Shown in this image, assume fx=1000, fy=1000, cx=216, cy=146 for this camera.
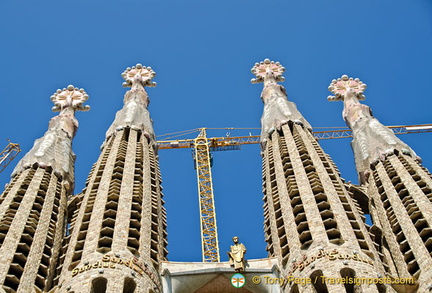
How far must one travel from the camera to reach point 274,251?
39.2 meters

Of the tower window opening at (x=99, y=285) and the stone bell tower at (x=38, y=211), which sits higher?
the stone bell tower at (x=38, y=211)

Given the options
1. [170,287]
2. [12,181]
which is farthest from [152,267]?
[12,181]

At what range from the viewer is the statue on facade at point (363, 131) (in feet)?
152

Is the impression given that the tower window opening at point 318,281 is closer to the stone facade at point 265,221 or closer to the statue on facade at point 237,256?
the stone facade at point 265,221

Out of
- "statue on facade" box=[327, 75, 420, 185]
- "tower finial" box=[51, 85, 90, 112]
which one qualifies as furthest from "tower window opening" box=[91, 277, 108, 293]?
"tower finial" box=[51, 85, 90, 112]

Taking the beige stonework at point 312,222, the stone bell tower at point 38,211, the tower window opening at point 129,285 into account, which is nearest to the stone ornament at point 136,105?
the stone bell tower at point 38,211

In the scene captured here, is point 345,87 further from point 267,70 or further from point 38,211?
point 38,211

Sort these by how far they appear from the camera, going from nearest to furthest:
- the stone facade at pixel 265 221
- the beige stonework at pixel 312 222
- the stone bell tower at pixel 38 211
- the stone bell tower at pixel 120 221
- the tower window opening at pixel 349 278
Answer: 1. the tower window opening at pixel 349 278
2. the stone bell tower at pixel 120 221
3. the beige stonework at pixel 312 222
4. the stone facade at pixel 265 221
5. the stone bell tower at pixel 38 211

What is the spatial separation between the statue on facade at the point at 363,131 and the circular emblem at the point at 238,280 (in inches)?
465

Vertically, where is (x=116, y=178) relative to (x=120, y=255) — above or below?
above

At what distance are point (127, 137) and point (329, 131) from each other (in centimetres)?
2788

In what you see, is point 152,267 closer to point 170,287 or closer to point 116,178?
point 170,287

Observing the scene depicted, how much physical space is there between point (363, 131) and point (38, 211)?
1729cm

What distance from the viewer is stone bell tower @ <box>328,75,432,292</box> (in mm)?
36656
